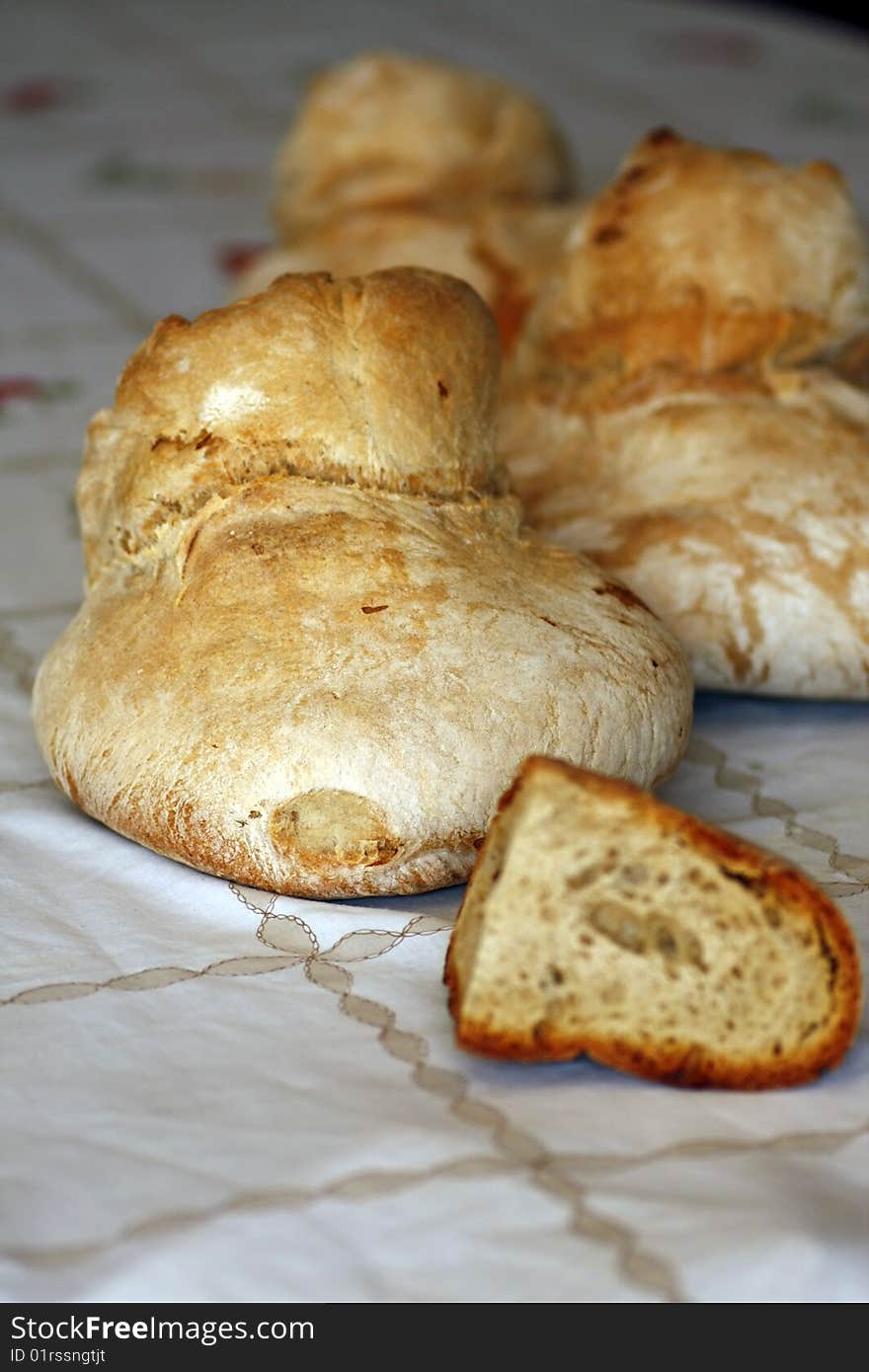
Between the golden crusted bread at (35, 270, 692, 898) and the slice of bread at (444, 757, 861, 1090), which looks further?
the golden crusted bread at (35, 270, 692, 898)

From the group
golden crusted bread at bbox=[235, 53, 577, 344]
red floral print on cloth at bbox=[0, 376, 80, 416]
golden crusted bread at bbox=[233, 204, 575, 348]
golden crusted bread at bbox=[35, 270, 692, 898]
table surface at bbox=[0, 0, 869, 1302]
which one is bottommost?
table surface at bbox=[0, 0, 869, 1302]

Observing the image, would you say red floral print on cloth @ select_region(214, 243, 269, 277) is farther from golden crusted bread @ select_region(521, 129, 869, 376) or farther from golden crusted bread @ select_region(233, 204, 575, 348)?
golden crusted bread @ select_region(521, 129, 869, 376)

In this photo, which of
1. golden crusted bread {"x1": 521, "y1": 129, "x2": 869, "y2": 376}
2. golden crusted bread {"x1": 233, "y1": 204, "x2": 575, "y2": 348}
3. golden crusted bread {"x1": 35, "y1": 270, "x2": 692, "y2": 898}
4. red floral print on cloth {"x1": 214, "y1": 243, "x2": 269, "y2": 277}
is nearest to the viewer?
golden crusted bread {"x1": 35, "y1": 270, "x2": 692, "y2": 898}

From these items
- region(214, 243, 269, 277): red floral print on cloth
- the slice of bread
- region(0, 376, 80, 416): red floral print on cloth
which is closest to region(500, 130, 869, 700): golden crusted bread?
the slice of bread

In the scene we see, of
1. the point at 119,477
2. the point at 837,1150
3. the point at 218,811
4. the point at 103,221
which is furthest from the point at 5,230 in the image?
the point at 837,1150

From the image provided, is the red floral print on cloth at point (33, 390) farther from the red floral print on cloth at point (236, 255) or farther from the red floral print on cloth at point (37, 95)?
the red floral print on cloth at point (37, 95)

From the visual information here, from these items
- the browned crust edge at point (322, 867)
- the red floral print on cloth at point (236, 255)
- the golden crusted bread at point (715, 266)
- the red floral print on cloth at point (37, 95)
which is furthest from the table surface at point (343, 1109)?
the red floral print on cloth at point (37, 95)
